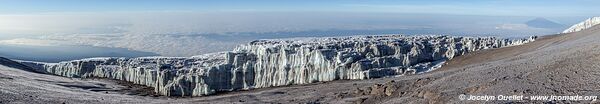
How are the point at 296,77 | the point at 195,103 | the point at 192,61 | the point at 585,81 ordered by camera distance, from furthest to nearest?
the point at 192,61
the point at 296,77
the point at 195,103
the point at 585,81

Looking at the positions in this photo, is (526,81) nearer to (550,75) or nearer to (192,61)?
(550,75)

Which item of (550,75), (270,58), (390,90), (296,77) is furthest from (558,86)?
(270,58)

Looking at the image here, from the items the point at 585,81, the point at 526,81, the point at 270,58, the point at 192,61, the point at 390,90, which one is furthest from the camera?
the point at 192,61

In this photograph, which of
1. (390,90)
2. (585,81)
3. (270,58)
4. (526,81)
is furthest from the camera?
(270,58)

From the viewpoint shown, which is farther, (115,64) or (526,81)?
(115,64)

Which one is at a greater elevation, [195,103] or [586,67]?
[586,67]

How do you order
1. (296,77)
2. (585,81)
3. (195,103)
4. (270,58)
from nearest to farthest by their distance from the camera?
(585,81)
(195,103)
(296,77)
(270,58)

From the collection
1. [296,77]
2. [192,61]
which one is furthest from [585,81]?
[192,61]

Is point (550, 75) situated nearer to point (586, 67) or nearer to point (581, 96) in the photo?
point (586, 67)

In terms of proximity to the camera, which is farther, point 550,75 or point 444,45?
point 444,45
